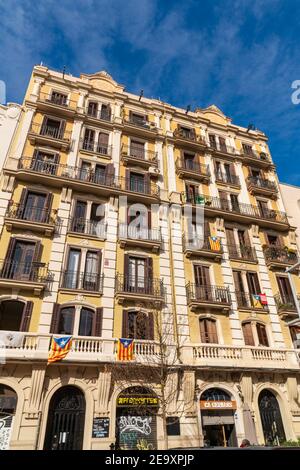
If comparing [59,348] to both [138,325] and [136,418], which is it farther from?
[136,418]

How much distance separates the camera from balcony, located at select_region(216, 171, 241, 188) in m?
27.3

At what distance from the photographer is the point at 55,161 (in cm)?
2275

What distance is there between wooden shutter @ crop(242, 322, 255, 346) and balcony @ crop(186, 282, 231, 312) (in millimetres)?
1813

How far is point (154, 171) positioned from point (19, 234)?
11908mm

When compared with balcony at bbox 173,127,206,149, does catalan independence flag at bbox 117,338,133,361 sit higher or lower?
lower

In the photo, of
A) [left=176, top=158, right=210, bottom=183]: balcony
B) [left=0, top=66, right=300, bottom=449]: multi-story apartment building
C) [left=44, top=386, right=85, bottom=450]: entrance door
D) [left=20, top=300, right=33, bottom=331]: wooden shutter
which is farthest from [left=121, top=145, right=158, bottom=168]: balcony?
[left=44, top=386, right=85, bottom=450]: entrance door

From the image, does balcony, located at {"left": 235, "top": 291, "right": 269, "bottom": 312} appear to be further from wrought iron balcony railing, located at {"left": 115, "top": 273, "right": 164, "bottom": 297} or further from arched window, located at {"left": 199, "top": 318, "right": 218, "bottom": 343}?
wrought iron balcony railing, located at {"left": 115, "top": 273, "right": 164, "bottom": 297}

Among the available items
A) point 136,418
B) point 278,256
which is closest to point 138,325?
point 136,418

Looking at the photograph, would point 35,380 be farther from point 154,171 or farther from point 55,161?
point 154,171

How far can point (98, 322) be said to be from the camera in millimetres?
17000

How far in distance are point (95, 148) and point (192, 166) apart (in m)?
8.80

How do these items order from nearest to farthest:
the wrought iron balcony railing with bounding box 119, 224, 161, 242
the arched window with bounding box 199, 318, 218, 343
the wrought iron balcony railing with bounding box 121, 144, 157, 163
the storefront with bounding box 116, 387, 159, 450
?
1. the storefront with bounding box 116, 387, 159, 450
2. the arched window with bounding box 199, 318, 218, 343
3. the wrought iron balcony railing with bounding box 119, 224, 161, 242
4. the wrought iron balcony railing with bounding box 121, 144, 157, 163

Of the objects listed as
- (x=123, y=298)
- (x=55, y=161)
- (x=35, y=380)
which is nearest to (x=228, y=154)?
(x=55, y=161)
